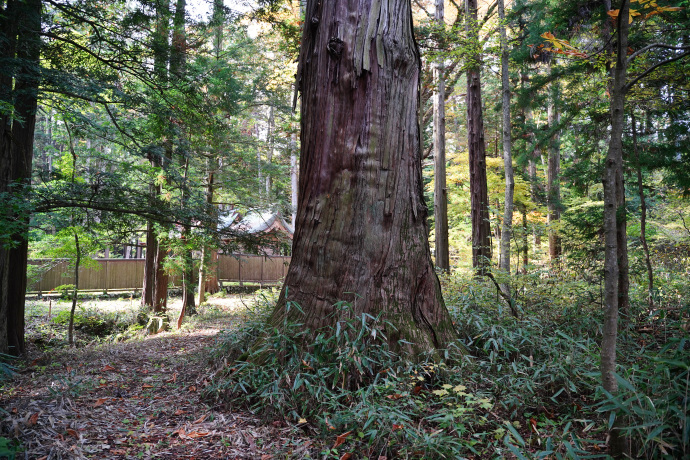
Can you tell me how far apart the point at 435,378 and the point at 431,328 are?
449 mm

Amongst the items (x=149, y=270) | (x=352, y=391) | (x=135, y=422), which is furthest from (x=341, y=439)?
(x=149, y=270)

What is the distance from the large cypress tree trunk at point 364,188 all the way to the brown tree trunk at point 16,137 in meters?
3.36

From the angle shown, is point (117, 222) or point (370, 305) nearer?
point (370, 305)

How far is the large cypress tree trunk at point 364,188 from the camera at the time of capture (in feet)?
10.0

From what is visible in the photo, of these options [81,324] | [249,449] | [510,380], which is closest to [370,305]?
[510,380]

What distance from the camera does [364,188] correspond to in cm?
313

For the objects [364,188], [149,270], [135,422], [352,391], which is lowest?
[135,422]

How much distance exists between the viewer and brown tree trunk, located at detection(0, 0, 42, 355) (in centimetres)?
458

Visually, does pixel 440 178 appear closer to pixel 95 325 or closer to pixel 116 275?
pixel 95 325

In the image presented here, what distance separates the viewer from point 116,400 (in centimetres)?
297

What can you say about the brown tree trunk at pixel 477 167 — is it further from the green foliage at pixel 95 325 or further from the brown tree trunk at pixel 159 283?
the green foliage at pixel 95 325

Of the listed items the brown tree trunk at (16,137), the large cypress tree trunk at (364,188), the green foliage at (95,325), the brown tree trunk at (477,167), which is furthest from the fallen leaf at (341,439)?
the green foliage at (95,325)

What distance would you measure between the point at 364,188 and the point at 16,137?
606 cm

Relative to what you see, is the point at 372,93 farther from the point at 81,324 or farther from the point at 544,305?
the point at 81,324
